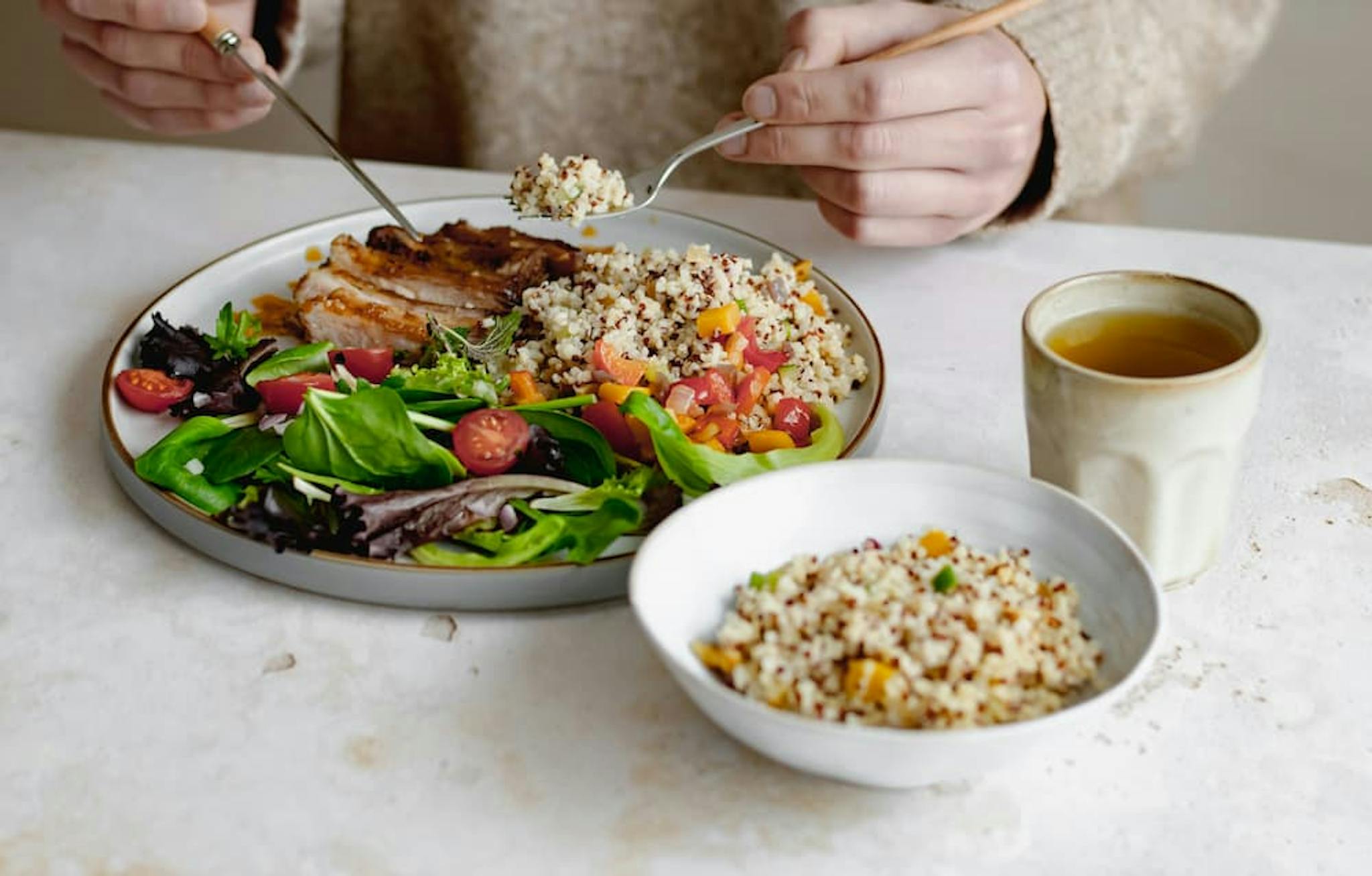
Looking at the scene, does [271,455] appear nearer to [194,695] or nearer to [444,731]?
[194,695]

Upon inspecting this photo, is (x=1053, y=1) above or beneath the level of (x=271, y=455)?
above

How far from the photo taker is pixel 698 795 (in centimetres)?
114

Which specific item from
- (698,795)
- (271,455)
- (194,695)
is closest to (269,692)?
(194,695)

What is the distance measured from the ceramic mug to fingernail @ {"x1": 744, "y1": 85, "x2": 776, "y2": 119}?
1.73 feet

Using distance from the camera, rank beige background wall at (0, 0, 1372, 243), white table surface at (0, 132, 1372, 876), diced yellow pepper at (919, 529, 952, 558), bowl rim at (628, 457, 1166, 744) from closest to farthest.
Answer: bowl rim at (628, 457, 1166, 744) → white table surface at (0, 132, 1372, 876) → diced yellow pepper at (919, 529, 952, 558) → beige background wall at (0, 0, 1372, 243)

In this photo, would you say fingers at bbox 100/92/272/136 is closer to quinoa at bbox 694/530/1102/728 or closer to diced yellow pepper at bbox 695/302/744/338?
diced yellow pepper at bbox 695/302/744/338

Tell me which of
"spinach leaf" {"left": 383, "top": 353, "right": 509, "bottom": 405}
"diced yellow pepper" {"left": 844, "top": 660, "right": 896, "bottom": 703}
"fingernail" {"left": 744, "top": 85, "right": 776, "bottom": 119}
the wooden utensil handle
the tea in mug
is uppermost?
the wooden utensil handle

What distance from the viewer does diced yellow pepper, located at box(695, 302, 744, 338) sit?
5.05ft

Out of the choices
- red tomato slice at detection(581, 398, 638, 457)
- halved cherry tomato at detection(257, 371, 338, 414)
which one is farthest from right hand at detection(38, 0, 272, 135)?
red tomato slice at detection(581, 398, 638, 457)

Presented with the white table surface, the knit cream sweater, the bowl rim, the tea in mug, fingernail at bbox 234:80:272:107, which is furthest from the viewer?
the knit cream sweater

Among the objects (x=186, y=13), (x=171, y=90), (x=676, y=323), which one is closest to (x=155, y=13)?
(x=186, y=13)

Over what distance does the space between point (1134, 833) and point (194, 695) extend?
776mm

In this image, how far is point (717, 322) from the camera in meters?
1.54

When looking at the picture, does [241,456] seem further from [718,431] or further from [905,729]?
[905,729]
